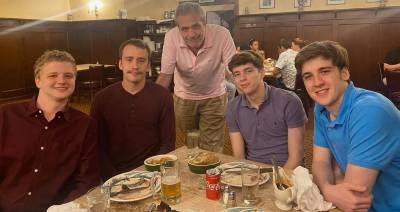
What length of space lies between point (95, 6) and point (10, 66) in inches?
120

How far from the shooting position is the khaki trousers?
316cm

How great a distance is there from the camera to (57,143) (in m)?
1.87

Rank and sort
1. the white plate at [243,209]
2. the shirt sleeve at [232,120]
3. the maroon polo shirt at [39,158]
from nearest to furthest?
the white plate at [243,209], the maroon polo shirt at [39,158], the shirt sleeve at [232,120]

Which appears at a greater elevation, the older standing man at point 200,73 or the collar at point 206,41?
the collar at point 206,41

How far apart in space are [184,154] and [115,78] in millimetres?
5965

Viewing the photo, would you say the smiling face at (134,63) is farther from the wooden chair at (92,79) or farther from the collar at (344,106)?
the wooden chair at (92,79)

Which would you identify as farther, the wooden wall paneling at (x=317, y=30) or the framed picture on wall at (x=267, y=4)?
the framed picture on wall at (x=267, y=4)

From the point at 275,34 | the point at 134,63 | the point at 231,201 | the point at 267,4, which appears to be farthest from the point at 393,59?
the point at 231,201

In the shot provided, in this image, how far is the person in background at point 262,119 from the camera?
2.17m

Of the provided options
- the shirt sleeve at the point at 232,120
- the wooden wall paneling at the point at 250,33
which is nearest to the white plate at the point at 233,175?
the shirt sleeve at the point at 232,120

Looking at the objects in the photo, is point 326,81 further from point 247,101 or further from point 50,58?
point 50,58

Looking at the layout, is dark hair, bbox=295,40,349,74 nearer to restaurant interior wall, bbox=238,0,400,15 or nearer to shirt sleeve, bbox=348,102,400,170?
shirt sleeve, bbox=348,102,400,170

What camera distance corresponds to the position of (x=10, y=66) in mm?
8719

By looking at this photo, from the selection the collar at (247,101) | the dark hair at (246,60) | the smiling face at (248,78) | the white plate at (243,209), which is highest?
the dark hair at (246,60)
